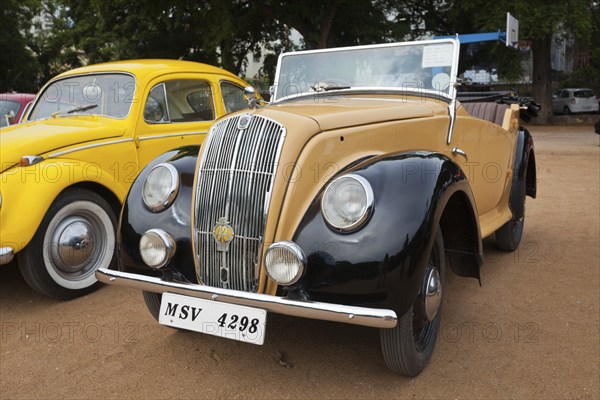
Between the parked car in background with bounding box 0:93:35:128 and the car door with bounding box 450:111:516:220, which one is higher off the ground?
the parked car in background with bounding box 0:93:35:128

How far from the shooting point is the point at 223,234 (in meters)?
2.50

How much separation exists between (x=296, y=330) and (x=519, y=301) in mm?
1637

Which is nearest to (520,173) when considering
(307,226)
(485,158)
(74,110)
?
(485,158)

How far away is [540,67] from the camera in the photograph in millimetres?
20891

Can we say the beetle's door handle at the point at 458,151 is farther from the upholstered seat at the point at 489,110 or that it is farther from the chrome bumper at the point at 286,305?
the chrome bumper at the point at 286,305

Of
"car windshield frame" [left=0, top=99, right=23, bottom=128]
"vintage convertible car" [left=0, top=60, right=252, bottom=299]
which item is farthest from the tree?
"vintage convertible car" [left=0, top=60, right=252, bottom=299]

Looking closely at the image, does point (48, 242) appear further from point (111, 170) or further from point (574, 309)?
point (574, 309)

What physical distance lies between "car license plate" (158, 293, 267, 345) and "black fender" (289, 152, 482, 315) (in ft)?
0.75

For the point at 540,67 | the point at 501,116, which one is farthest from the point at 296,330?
the point at 540,67

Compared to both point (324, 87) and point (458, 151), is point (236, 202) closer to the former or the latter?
point (324, 87)

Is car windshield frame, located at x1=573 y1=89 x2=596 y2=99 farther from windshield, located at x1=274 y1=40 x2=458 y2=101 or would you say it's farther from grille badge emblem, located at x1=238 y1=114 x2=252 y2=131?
grille badge emblem, located at x1=238 y1=114 x2=252 y2=131

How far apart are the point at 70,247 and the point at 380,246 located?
2.69 metres

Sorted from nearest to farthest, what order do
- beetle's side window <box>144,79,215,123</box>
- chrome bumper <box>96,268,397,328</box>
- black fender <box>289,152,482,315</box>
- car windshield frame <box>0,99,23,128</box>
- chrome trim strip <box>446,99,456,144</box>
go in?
chrome bumper <box>96,268,397,328</box> < black fender <box>289,152,482,315</box> < chrome trim strip <box>446,99,456,144</box> < beetle's side window <box>144,79,215,123</box> < car windshield frame <box>0,99,23,128</box>

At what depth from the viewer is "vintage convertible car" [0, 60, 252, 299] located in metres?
3.69
